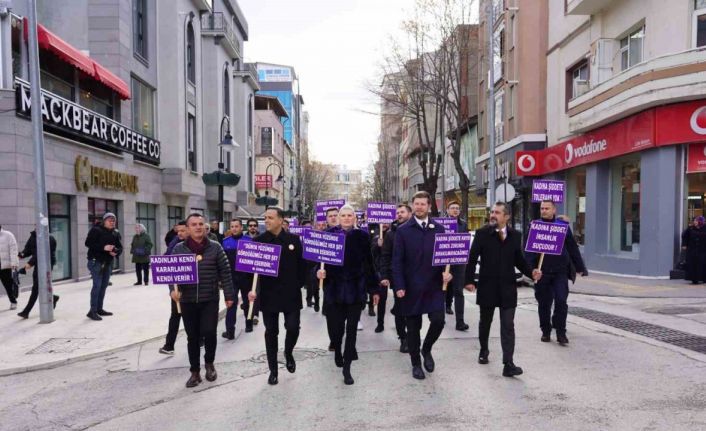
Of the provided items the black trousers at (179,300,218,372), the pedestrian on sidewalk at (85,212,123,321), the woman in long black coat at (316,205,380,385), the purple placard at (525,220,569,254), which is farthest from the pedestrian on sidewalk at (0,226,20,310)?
the purple placard at (525,220,569,254)

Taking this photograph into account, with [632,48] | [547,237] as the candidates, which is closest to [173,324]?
[547,237]

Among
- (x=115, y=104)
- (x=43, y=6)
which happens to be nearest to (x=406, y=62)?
(x=115, y=104)

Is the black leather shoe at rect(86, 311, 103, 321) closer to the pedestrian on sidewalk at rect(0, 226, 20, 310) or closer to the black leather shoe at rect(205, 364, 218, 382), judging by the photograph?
the pedestrian on sidewalk at rect(0, 226, 20, 310)

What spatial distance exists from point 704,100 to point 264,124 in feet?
164

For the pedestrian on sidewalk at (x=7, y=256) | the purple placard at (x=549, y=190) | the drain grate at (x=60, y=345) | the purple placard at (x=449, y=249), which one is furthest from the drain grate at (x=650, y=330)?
the pedestrian on sidewalk at (x=7, y=256)

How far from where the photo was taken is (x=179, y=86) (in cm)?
2350

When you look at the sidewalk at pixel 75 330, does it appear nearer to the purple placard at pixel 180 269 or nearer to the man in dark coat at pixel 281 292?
the purple placard at pixel 180 269

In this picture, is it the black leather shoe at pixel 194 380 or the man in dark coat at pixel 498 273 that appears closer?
the black leather shoe at pixel 194 380

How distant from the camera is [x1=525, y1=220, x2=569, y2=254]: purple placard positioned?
6680 millimetres

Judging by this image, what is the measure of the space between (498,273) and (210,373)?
336 cm

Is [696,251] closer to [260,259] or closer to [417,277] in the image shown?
[417,277]

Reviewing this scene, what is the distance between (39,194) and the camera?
907cm

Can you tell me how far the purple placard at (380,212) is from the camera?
10461 mm

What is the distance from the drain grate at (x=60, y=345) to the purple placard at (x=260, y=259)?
11.3 ft
